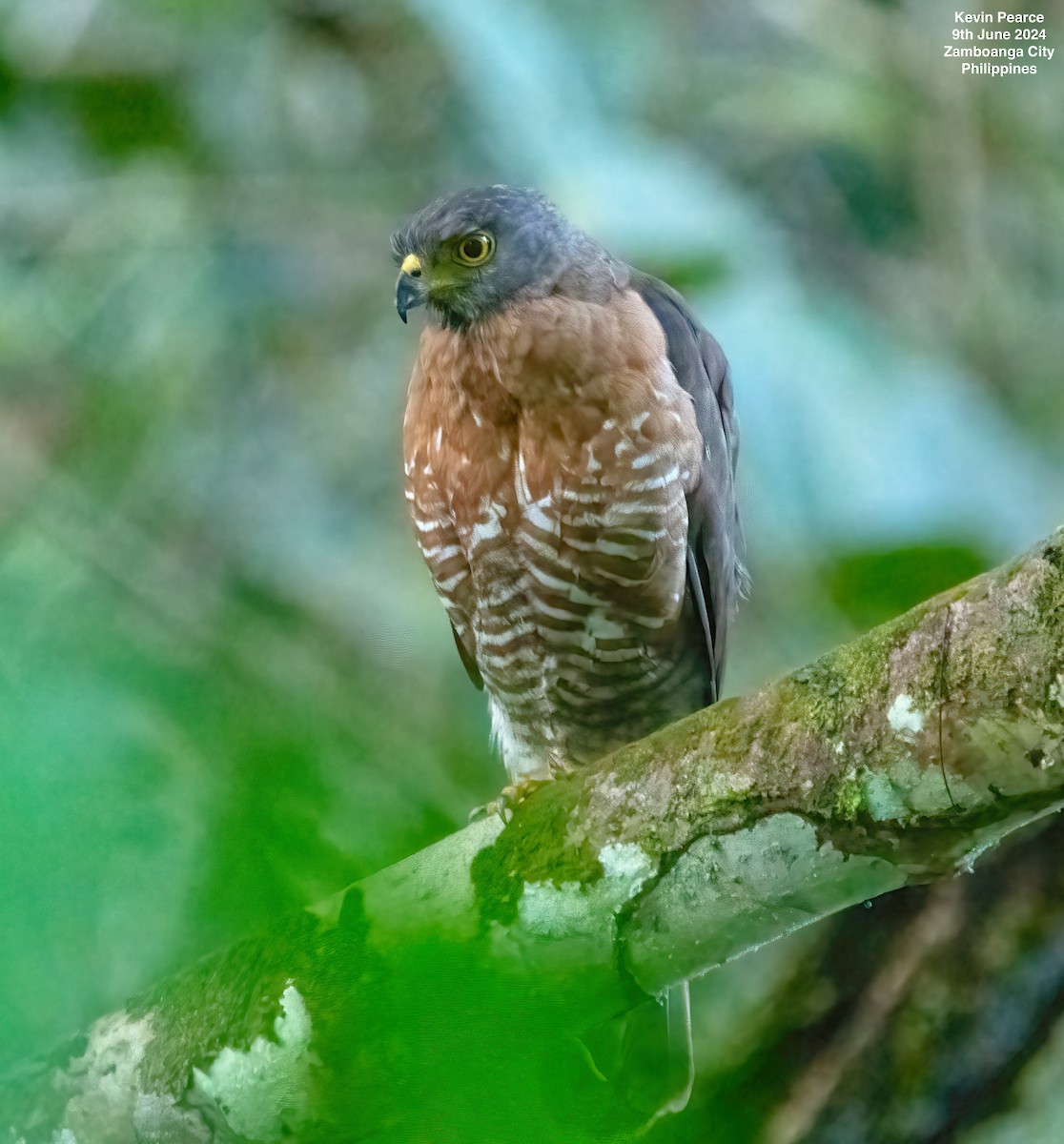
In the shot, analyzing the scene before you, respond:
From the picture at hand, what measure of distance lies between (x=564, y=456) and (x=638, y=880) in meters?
0.80

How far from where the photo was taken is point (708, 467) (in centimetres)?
206

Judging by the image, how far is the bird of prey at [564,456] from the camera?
→ 1928mm

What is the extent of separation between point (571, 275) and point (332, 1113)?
4.42ft

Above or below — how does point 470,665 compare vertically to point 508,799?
below

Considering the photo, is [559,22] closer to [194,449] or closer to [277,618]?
[194,449]

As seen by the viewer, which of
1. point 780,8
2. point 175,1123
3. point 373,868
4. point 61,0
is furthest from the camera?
point 780,8

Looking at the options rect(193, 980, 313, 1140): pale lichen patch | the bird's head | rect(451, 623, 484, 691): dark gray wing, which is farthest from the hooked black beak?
rect(193, 980, 313, 1140): pale lichen patch

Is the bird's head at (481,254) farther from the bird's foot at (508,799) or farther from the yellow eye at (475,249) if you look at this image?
the bird's foot at (508,799)

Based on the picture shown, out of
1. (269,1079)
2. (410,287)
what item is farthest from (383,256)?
(269,1079)

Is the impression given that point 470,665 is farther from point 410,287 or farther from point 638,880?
point 638,880

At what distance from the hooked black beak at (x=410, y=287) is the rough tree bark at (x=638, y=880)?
3.03 ft

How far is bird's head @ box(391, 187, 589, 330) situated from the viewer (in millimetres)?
2020

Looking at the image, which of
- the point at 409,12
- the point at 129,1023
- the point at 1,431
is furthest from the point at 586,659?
the point at 409,12

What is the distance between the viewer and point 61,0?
2.55 m
